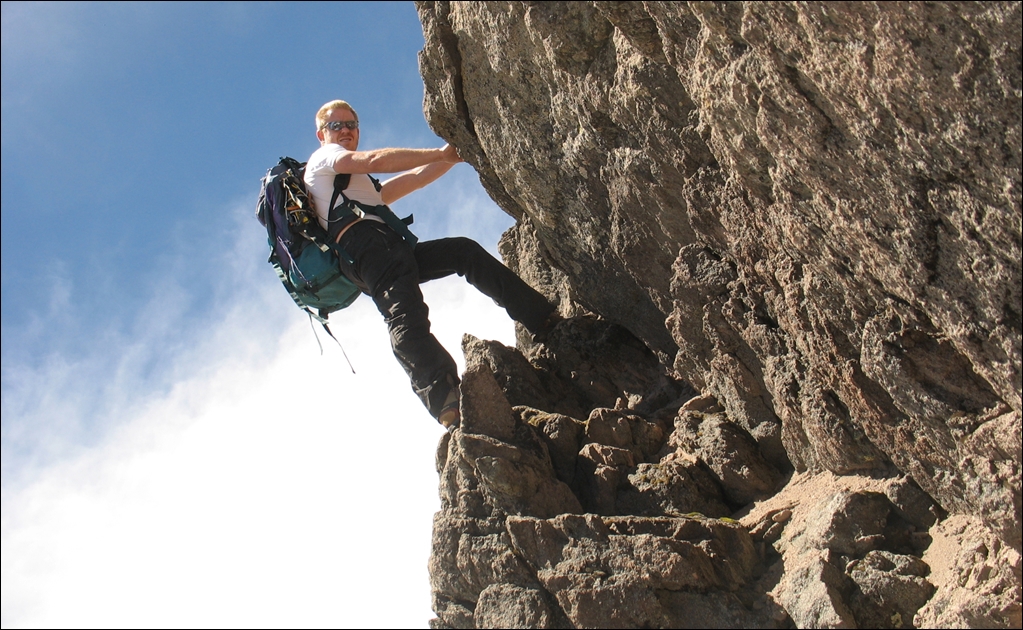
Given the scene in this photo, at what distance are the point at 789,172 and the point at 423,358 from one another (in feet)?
15.7

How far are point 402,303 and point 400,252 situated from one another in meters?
0.70

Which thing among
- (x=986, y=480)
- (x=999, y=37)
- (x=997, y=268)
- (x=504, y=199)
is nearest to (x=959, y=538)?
(x=986, y=480)

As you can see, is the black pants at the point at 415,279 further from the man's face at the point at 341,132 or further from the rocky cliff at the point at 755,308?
the man's face at the point at 341,132

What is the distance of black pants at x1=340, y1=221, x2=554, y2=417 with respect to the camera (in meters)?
9.88

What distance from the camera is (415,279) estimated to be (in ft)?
34.0

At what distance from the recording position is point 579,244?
1012 cm

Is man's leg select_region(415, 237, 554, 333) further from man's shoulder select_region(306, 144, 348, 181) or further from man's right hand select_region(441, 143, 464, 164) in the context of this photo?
man's shoulder select_region(306, 144, 348, 181)

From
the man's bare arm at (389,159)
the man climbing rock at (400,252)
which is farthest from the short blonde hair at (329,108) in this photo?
the man's bare arm at (389,159)

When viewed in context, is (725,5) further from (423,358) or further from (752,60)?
(423,358)

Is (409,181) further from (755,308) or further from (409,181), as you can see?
(755,308)

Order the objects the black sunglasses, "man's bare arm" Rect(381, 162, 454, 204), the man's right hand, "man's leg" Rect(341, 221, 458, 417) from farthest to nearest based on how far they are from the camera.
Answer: the black sunglasses < "man's bare arm" Rect(381, 162, 454, 204) < the man's right hand < "man's leg" Rect(341, 221, 458, 417)

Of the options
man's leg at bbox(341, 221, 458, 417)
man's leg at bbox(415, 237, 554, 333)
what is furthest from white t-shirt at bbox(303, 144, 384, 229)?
man's leg at bbox(415, 237, 554, 333)

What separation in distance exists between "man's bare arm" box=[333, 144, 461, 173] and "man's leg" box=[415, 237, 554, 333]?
1269 millimetres

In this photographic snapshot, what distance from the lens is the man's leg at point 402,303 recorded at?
9844mm
